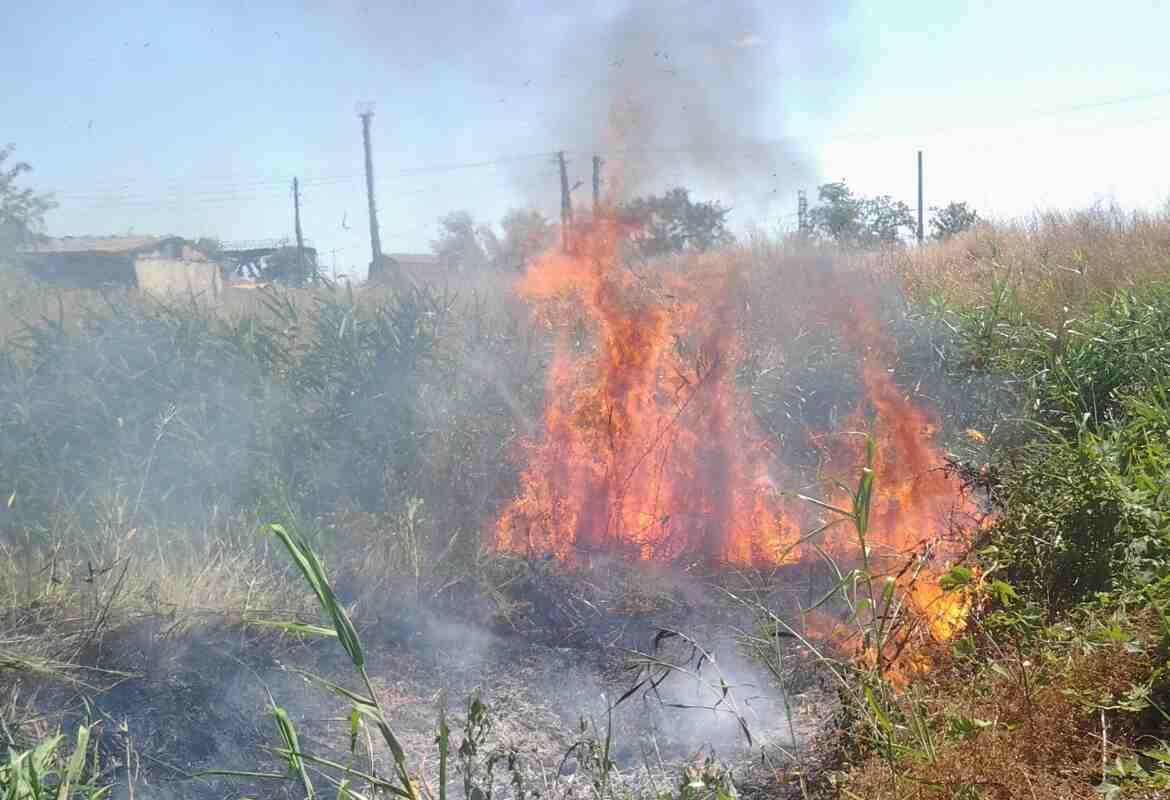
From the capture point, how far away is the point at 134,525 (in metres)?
5.21

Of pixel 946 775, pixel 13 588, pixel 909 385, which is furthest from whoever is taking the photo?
pixel 909 385

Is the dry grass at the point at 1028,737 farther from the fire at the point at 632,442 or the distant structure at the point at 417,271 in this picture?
the distant structure at the point at 417,271

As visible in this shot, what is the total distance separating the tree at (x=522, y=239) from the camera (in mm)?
7859

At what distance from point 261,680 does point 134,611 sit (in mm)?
831

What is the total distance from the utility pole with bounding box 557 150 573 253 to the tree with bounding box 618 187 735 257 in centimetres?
43

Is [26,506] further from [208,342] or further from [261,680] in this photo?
[261,680]

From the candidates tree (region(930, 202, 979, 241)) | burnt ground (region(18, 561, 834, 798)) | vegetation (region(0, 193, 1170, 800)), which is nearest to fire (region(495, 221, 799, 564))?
vegetation (region(0, 193, 1170, 800))

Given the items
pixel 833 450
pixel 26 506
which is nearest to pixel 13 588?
pixel 26 506

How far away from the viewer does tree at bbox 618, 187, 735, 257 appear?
24.4 feet

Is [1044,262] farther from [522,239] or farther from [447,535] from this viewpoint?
[447,535]

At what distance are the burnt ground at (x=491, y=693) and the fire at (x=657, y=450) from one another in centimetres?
72

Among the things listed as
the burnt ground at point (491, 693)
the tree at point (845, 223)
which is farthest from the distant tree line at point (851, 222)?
the burnt ground at point (491, 693)

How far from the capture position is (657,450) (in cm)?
670

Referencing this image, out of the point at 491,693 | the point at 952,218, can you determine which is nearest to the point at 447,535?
the point at 491,693
